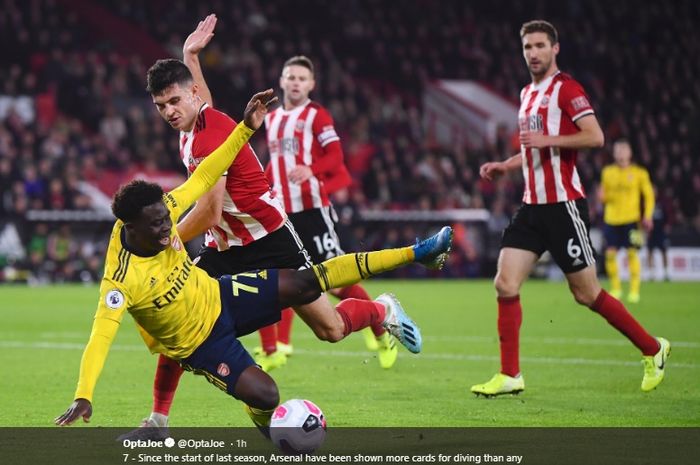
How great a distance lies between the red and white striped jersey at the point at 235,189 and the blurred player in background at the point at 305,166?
2.58m

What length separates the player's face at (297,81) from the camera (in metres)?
10.2

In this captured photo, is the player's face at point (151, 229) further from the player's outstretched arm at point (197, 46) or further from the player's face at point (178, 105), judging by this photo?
the player's outstretched arm at point (197, 46)

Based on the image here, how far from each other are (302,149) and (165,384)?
4.23 metres

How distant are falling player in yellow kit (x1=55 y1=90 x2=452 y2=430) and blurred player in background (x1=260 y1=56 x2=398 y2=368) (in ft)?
11.8

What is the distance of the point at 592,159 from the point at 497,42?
263 inches

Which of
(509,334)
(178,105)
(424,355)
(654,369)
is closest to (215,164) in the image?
(178,105)

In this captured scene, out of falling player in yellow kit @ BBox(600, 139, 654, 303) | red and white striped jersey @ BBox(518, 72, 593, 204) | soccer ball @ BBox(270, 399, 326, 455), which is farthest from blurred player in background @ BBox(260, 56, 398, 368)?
falling player in yellow kit @ BBox(600, 139, 654, 303)

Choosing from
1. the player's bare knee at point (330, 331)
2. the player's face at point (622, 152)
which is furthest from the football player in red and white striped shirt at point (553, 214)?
the player's face at point (622, 152)

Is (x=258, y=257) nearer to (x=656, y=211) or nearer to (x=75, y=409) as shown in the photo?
(x=75, y=409)

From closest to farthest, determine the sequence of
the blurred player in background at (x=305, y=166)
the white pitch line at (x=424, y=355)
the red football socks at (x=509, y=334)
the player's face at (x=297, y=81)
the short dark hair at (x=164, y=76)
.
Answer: the short dark hair at (x=164, y=76), the red football socks at (x=509, y=334), the white pitch line at (x=424, y=355), the blurred player in background at (x=305, y=166), the player's face at (x=297, y=81)

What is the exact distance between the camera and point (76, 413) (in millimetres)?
4992

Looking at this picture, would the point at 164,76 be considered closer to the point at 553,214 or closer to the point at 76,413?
the point at 76,413

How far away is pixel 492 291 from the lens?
771 inches

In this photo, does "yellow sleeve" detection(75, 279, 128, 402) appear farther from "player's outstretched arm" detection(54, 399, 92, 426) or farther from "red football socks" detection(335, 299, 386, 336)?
"red football socks" detection(335, 299, 386, 336)
